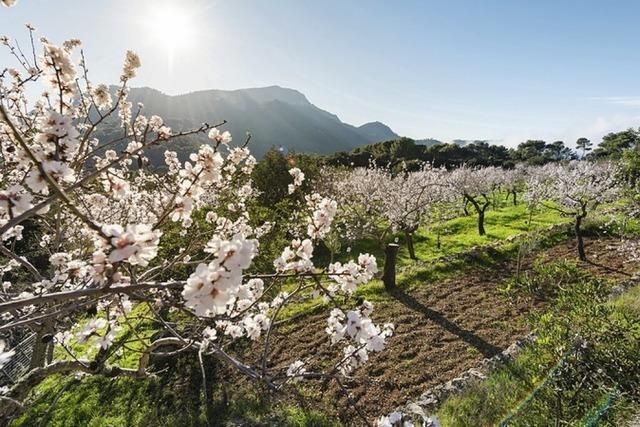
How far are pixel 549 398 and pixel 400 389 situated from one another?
7.54 ft

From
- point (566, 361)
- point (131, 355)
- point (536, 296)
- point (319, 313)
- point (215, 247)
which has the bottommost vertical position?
point (131, 355)

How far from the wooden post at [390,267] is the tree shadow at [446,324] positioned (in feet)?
0.67

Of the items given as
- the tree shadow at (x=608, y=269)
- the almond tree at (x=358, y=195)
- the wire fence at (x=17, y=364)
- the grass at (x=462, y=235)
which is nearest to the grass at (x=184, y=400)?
the wire fence at (x=17, y=364)

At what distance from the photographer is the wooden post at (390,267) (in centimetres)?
1048

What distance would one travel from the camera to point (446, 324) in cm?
851

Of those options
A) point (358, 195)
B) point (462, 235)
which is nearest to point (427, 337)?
point (462, 235)

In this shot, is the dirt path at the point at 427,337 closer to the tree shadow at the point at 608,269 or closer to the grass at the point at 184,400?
the tree shadow at the point at 608,269

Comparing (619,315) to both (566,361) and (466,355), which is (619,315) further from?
(466,355)

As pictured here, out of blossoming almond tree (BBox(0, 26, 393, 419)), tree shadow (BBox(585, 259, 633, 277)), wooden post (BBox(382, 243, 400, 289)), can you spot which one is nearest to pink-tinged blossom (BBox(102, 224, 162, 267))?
blossoming almond tree (BBox(0, 26, 393, 419))

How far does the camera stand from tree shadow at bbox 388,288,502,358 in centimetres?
739

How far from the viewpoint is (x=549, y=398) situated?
5.01 meters

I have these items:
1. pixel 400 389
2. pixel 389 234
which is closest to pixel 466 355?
pixel 400 389

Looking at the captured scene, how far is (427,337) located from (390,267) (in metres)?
2.80

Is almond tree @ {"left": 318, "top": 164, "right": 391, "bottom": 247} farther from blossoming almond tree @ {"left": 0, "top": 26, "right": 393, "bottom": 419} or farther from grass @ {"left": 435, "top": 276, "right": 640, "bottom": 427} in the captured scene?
blossoming almond tree @ {"left": 0, "top": 26, "right": 393, "bottom": 419}
